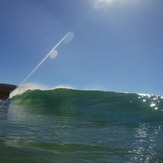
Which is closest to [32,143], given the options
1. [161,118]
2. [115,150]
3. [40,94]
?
[115,150]

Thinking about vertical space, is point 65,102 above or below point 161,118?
above

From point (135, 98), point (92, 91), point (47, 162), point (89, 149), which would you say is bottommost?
point (47, 162)

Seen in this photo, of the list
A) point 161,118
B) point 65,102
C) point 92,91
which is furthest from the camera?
point 92,91

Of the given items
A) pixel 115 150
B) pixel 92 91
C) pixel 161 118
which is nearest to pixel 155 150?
pixel 115 150

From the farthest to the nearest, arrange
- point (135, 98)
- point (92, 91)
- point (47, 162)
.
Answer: point (92, 91)
point (135, 98)
point (47, 162)

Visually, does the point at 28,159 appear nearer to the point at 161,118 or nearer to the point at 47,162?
the point at 47,162

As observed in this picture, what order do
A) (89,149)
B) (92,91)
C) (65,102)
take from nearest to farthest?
(89,149), (65,102), (92,91)

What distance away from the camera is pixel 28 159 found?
6.27ft

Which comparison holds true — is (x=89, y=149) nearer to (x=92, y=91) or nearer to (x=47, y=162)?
(x=47, y=162)

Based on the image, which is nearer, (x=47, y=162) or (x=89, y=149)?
(x=47, y=162)

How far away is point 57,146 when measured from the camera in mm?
2564

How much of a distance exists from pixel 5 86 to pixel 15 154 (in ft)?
179

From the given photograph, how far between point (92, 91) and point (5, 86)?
1800 inches

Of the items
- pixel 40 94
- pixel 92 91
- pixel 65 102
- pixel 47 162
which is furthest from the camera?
pixel 40 94
